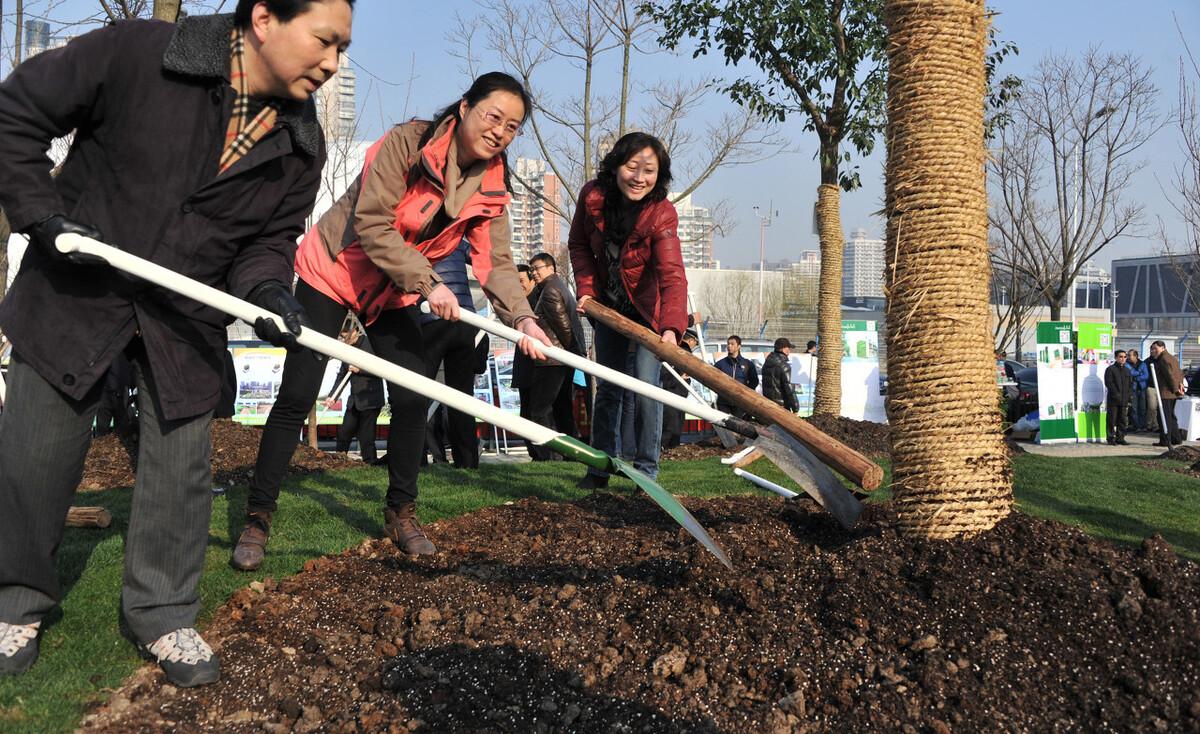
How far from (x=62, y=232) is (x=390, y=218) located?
58.6 inches

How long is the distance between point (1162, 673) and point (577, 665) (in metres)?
1.50

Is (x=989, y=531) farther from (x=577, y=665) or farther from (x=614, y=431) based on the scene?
(x=614, y=431)

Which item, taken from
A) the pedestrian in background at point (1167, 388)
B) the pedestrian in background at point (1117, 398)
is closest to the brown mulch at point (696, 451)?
the pedestrian in background at point (1117, 398)

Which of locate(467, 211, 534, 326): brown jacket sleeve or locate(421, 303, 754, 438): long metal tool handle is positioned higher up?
locate(467, 211, 534, 326): brown jacket sleeve

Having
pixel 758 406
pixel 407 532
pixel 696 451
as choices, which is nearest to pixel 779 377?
pixel 696 451

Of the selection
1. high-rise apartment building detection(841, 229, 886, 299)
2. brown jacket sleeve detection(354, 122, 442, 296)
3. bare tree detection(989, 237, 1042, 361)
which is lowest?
brown jacket sleeve detection(354, 122, 442, 296)

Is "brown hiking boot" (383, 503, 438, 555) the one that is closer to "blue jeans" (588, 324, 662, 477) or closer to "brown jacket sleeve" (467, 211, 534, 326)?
"brown jacket sleeve" (467, 211, 534, 326)

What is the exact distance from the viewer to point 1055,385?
16.2 meters

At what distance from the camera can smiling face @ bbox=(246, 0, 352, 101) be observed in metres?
2.70

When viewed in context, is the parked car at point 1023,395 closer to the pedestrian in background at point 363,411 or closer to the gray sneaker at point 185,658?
the pedestrian in background at point 363,411

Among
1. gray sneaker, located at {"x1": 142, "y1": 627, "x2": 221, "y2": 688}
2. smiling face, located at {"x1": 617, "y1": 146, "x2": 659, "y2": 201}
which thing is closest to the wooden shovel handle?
smiling face, located at {"x1": 617, "y1": 146, "x2": 659, "y2": 201}

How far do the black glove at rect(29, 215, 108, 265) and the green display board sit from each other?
15832 mm

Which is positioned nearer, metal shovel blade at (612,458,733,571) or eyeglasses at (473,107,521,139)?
metal shovel blade at (612,458,733,571)

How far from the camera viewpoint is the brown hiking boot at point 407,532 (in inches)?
164
